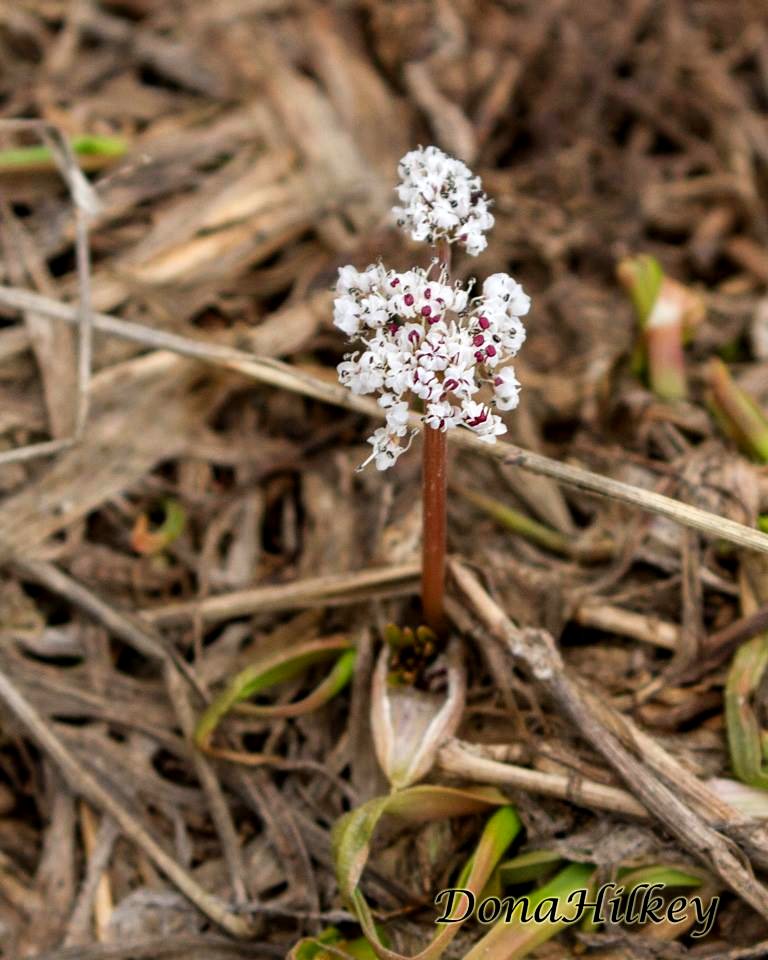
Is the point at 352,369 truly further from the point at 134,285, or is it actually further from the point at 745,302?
the point at 745,302

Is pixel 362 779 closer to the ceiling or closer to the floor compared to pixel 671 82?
closer to the floor

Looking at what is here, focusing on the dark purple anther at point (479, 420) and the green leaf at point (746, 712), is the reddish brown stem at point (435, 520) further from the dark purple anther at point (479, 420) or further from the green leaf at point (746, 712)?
the green leaf at point (746, 712)

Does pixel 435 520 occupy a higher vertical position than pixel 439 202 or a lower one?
lower

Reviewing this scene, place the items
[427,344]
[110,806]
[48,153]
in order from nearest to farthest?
[427,344] < [110,806] < [48,153]

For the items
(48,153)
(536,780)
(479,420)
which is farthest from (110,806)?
(48,153)

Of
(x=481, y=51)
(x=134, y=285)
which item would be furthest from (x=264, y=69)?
(x=134, y=285)

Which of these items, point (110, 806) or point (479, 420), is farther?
point (110, 806)

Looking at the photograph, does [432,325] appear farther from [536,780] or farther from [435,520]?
[536,780]

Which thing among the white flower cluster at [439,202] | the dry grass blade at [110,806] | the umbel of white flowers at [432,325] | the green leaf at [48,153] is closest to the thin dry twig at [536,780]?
the dry grass blade at [110,806]
